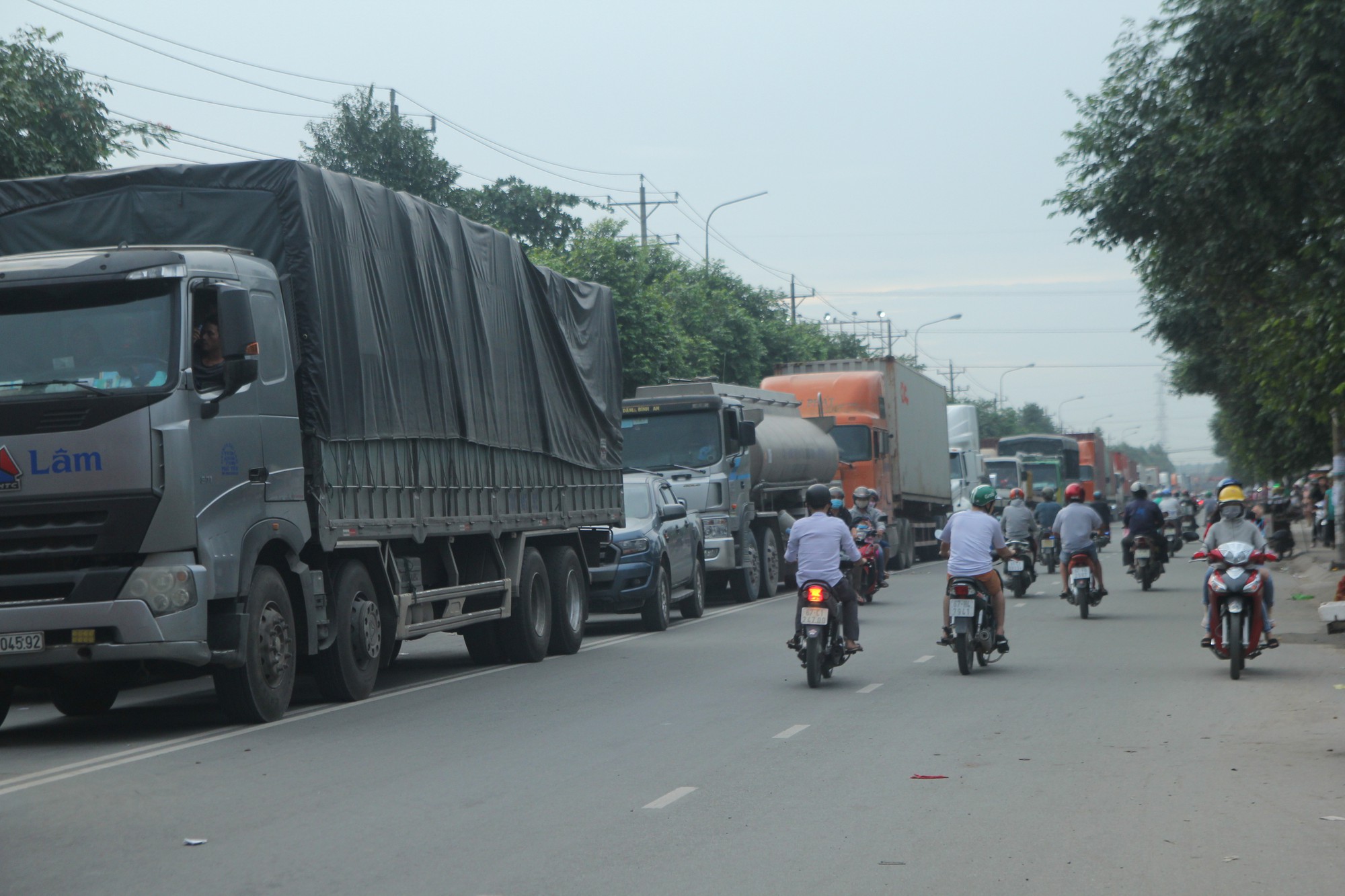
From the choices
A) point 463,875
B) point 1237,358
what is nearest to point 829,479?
point 1237,358

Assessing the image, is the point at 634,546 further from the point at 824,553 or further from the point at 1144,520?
the point at 1144,520

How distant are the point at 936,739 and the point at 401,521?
4870 mm

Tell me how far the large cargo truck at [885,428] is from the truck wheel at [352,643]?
18957 millimetres

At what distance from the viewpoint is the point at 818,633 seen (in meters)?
12.2

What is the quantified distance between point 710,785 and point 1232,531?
22.9 ft

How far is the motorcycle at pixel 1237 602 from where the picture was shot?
12258mm

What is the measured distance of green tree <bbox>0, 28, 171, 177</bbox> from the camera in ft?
52.0

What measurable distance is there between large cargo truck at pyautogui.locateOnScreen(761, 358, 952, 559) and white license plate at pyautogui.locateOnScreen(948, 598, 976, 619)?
16767 mm

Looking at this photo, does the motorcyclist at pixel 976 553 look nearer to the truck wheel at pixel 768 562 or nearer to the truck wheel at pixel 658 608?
the truck wheel at pixel 658 608

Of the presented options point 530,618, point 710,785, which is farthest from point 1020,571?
point 710,785

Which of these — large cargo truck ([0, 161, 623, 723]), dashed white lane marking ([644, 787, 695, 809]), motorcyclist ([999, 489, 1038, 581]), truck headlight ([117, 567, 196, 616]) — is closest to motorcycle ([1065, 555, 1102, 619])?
motorcyclist ([999, 489, 1038, 581])

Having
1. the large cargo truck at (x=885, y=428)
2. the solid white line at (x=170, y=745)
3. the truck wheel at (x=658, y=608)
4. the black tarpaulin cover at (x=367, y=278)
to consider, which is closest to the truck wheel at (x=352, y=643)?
the solid white line at (x=170, y=745)

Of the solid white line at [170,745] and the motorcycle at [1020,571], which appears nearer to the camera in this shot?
the solid white line at [170,745]

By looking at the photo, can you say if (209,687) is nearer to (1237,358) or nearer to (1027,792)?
(1027,792)
